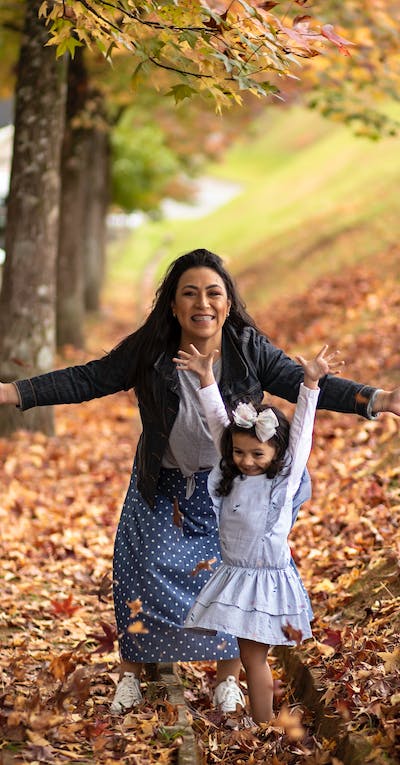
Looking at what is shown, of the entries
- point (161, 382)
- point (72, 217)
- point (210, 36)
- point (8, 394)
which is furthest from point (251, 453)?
point (72, 217)

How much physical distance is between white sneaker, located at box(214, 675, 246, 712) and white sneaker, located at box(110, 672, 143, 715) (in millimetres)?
348

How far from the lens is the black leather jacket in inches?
185

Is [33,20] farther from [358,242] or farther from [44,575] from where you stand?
[358,242]

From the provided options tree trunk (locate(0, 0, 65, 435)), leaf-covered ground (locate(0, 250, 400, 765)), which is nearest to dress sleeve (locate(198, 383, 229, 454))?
leaf-covered ground (locate(0, 250, 400, 765))

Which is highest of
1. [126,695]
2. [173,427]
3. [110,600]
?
[173,427]

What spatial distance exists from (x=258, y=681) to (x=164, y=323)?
62.0 inches

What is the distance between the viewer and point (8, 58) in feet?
58.8

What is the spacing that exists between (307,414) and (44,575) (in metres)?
3.25

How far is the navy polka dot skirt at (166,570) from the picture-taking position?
4.83 metres

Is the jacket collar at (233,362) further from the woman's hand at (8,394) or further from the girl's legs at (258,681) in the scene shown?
the girl's legs at (258,681)

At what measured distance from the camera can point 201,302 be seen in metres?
4.64

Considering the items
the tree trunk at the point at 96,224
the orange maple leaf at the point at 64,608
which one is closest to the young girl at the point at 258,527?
the orange maple leaf at the point at 64,608

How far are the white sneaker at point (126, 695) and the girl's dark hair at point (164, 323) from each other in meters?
1.24

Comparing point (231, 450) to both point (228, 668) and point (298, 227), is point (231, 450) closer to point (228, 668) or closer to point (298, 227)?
point (228, 668)
